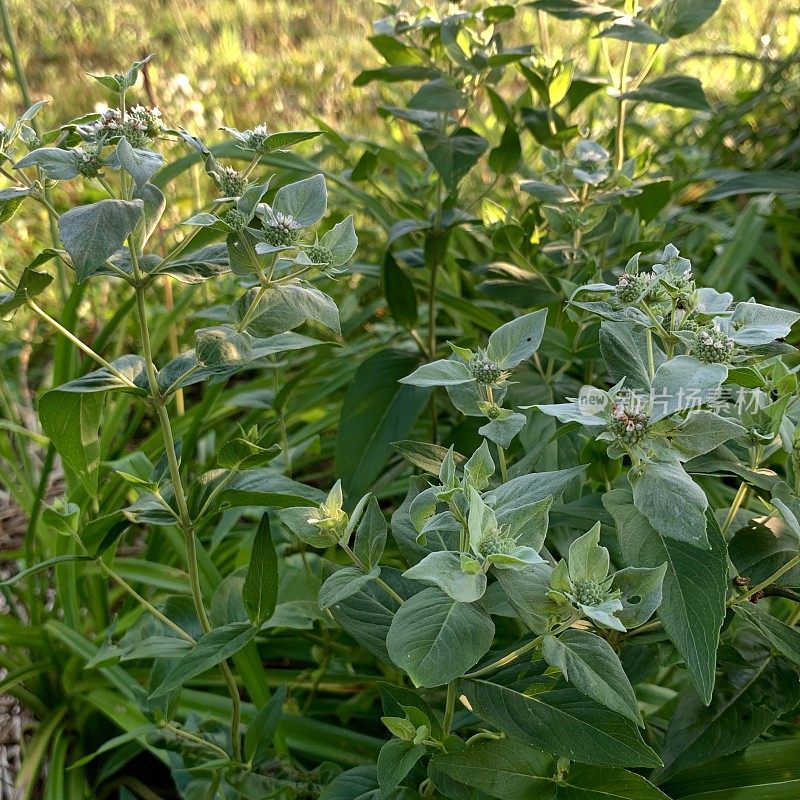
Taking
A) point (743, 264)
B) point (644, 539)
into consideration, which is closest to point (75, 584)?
point (644, 539)

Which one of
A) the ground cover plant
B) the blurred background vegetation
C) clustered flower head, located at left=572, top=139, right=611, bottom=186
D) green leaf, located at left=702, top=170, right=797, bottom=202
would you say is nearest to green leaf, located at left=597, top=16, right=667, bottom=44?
the ground cover plant

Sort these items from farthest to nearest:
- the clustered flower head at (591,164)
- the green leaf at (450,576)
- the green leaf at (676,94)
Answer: the green leaf at (676,94) → the clustered flower head at (591,164) → the green leaf at (450,576)

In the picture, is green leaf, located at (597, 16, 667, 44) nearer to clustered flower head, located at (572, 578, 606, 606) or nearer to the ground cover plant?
the ground cover plant

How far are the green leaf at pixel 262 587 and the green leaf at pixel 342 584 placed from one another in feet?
0.26

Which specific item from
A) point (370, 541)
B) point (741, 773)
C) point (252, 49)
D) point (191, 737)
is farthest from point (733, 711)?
point (252, 49)

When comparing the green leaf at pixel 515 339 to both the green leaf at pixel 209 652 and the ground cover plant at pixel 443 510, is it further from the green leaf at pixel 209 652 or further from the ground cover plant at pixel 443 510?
the green leaf at pixel 209 652

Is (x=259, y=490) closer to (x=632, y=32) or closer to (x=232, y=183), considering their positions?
(x=232, y=183)

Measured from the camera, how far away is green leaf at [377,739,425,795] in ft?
1.99

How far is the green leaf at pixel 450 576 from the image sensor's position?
0.50m

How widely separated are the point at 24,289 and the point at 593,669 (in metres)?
0.49

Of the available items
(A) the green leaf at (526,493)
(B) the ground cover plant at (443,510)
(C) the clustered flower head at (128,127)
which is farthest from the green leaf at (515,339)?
(C) the clustered flower head at (128,127)

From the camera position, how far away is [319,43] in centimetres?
336

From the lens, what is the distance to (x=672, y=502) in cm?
55

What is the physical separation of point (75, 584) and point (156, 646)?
446 millimetres
